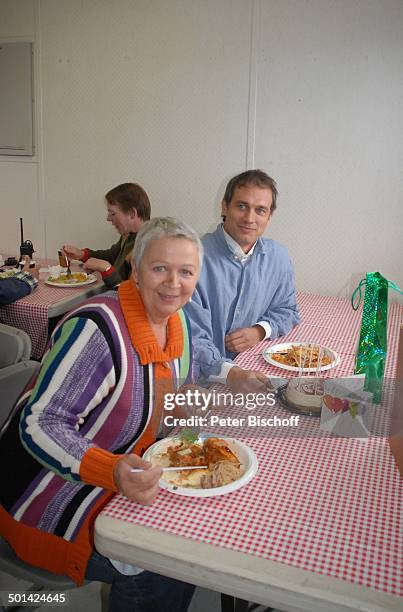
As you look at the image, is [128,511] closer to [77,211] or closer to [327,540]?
[327,540]

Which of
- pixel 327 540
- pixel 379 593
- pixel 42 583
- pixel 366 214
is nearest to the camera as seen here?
pixel 379 593

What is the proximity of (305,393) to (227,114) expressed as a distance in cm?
229

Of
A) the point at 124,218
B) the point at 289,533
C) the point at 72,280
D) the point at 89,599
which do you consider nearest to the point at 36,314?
the point at 72,280

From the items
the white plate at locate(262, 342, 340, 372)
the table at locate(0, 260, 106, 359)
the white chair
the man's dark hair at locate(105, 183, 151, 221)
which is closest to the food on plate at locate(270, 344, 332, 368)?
the white plate at locate(262, 342, 340, 372)

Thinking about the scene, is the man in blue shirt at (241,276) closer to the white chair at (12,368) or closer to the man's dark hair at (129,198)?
the white chair at (12,368)

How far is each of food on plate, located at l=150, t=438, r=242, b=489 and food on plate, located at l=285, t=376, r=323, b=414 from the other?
30cm

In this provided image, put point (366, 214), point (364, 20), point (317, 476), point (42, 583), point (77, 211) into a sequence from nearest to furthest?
point (317, 476) < point (42, 583) < point (364, 20) < point (366, 214) < point (77, 211)

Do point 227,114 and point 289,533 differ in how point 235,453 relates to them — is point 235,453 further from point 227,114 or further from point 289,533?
point 227,114

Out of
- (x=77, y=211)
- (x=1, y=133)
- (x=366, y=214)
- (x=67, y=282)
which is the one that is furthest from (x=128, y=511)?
(x=1, y=133)

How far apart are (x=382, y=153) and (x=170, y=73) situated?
4.51 feet

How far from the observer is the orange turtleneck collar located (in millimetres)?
1270

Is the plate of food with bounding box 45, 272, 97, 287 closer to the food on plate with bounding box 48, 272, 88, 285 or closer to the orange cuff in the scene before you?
the food on plate with bounding box 48, 272, 88, 285

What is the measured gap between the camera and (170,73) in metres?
3.33

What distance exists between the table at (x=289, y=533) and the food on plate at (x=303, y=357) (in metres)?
0.51
